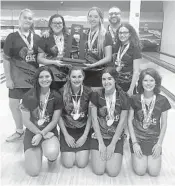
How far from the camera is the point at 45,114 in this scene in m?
2.22

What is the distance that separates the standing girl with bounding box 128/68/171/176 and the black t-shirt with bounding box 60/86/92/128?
375mm

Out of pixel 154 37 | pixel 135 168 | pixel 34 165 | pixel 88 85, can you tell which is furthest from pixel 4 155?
pixel 154 37

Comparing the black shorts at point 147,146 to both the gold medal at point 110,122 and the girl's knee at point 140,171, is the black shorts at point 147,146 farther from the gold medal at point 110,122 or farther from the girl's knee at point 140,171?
the gold medal at point 110,122

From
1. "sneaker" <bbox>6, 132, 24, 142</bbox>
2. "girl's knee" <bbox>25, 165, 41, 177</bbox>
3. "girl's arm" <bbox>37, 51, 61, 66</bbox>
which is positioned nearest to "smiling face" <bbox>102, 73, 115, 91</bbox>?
"girl's arm" <bbox>37, 51, 61, 66</bbox>

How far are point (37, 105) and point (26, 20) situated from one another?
0.80 metres

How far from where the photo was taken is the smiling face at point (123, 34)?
91.4 inches

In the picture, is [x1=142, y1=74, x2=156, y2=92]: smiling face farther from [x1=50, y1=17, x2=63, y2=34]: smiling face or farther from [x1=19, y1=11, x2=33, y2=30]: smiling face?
[x1=19, y1=11, x2=33, y2=30]: smiling face

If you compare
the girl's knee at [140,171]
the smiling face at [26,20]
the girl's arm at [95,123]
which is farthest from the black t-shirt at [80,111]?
the smiling face at [26,20]

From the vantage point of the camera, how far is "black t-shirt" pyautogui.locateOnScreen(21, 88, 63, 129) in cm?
217

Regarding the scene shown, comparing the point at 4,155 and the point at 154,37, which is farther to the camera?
the point at 154,37

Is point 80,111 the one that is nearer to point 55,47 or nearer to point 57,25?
point 55,47

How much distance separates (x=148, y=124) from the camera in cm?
215

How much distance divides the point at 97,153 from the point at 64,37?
104cm

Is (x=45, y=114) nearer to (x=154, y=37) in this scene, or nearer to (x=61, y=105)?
(x=61, y=105)
